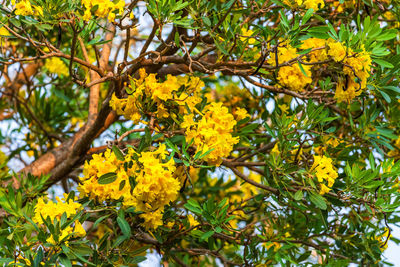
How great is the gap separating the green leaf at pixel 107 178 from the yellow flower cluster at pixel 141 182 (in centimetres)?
1

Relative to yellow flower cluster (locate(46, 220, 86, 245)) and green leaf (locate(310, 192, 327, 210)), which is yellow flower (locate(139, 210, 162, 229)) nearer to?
yellow flower cluster (locate(46, 220, 86, 245))

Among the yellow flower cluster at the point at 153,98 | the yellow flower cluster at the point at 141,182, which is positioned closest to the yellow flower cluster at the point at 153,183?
the yellow flower cluster at the point at 141,182

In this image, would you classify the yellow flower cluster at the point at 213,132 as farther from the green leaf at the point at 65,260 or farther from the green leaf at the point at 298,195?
the green leaf at the point at 65,260

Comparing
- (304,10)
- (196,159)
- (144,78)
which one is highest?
(304,10)

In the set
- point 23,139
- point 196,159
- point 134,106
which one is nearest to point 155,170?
point 196,159

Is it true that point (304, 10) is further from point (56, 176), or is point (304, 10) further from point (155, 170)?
point (56, 176)

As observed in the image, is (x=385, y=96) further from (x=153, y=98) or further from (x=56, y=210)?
(x=56, y=210)

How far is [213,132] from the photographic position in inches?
72.6

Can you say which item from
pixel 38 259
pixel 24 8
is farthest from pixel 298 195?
pixel 24 8

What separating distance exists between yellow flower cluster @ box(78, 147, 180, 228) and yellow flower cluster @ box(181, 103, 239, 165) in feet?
0.44

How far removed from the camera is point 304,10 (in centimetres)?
200

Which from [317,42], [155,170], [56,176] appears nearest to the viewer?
[155,170]

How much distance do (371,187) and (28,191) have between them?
5.25 ft

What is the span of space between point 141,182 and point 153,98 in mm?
408
